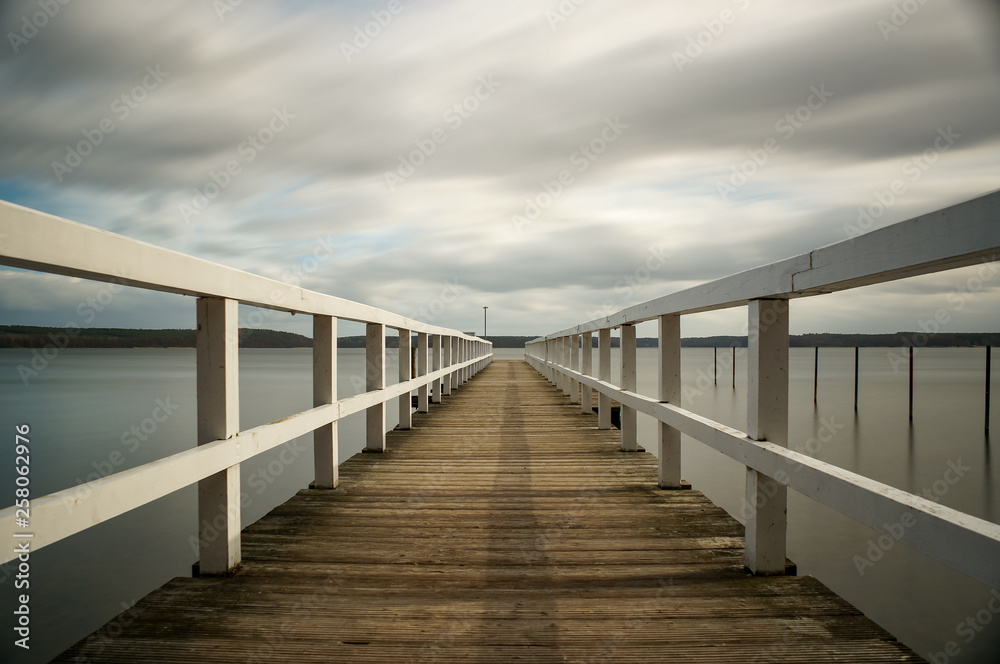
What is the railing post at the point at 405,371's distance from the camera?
5.43m

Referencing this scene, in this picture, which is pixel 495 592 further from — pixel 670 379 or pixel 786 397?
pixel 670 379

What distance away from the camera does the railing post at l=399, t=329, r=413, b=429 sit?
214 inches

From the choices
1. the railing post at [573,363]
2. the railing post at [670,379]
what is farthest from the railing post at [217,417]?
the railing post at [573,363]

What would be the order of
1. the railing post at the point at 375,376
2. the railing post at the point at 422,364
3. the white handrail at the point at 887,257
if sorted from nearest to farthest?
1. the white handrail at the point at 887,257
2. the railing post at the point at 375,376
3. the railing post at the point at 422,364

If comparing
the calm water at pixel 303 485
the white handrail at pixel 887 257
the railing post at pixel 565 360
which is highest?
the white handrail at pixel 887 257

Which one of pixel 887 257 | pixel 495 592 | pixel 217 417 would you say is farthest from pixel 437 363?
pixel 887 257

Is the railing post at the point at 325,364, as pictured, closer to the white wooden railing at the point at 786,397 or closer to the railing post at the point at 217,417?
the railing post at the point at 217,417

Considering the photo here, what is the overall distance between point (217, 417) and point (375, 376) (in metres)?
2.34

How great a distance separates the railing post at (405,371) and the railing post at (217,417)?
121 inches

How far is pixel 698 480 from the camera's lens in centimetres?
1001

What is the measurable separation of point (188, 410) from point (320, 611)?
65.5ft

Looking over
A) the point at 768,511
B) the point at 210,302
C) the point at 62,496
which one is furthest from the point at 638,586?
the point at 210,302

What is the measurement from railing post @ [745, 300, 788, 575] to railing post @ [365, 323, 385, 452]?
302 centimetres

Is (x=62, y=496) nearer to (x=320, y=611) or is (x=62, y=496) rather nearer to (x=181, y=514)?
(x=320, y=611)
